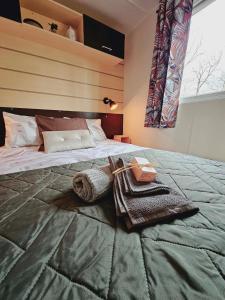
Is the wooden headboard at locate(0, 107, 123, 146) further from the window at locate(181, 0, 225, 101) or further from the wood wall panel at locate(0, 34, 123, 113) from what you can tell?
the window at locate(181, 0, 225, 101)

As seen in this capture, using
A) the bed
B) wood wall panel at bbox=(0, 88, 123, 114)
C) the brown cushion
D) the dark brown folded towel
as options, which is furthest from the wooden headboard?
the dark brown folded towel

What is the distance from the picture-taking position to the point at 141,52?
2.40 metres

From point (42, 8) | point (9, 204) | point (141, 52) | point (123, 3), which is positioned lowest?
point (9, 204)

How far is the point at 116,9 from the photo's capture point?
2064 mm

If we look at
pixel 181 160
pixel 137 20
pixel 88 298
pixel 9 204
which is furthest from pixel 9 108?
pixel 137 20

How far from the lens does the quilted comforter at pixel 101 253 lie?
29 cm

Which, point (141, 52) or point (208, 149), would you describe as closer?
point (208, 149)

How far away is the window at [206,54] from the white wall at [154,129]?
0.77ft

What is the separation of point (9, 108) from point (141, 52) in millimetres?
2064

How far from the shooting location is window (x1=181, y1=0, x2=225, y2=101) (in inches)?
64.9

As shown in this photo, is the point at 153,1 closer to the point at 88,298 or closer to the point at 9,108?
the point at 9,108

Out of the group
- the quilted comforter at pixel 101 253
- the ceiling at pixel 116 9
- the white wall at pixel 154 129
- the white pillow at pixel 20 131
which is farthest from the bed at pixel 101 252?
the ceiling at pixel 116 9

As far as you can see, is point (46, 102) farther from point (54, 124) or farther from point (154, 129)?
point (154, 129)

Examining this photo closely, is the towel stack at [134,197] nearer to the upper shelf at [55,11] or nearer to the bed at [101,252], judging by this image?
the bed at [101,252]
